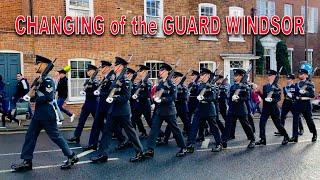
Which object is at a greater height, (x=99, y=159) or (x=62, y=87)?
(x=62, y=87)

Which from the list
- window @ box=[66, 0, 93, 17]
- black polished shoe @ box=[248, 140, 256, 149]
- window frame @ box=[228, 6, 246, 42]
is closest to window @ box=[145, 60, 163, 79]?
window @ box=[66, 0, 93, 17]

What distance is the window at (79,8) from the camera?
1951cm

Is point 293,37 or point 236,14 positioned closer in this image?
point 236,14

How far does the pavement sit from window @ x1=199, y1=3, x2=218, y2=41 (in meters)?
13.5

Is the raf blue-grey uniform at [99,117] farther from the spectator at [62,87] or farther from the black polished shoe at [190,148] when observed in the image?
the spectator at [62,87]

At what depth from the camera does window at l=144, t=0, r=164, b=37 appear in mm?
22109

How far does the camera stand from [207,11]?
24.8 m

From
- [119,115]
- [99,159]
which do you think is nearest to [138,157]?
[99,159]

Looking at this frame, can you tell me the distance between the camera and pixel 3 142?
11750mm

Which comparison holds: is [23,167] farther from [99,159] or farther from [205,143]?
[205,143]

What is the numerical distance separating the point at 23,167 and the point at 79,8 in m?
12.7

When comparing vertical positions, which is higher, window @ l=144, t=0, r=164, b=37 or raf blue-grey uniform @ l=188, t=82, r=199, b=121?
window @ l=144, t=0, r=164, b=37

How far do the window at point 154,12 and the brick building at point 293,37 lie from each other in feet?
41.5

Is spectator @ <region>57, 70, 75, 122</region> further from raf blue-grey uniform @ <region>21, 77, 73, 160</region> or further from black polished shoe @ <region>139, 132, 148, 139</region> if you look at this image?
→ raf blue-grey uniform @ <region>21, 77, 73, 160</region>
